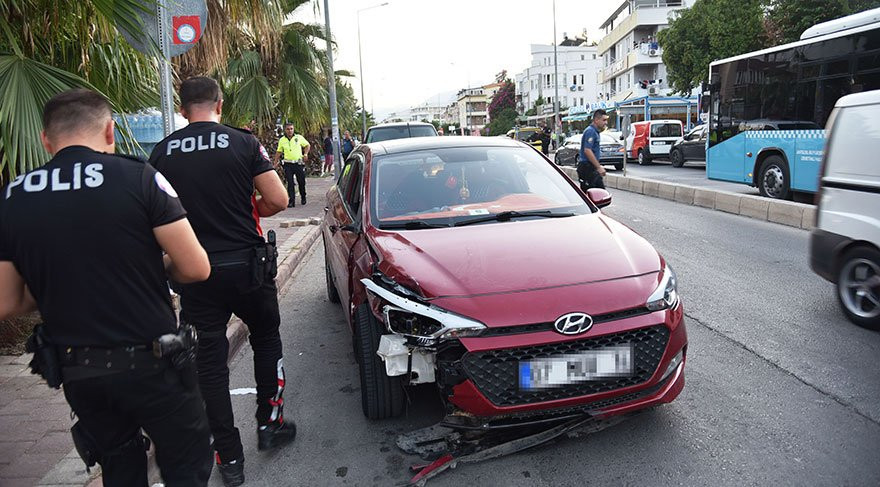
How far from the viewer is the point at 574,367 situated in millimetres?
3023

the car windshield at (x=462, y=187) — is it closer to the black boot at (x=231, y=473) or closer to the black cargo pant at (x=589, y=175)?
the black boot at (x=231, y=473)

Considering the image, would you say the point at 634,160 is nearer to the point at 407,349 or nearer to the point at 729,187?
the point at 729,187

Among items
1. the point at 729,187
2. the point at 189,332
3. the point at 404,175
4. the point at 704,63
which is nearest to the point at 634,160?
the point at 704,63

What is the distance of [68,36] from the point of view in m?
4.80

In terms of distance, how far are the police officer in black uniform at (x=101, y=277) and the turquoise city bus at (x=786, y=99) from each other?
394 inches

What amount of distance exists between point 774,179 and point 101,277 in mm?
12851

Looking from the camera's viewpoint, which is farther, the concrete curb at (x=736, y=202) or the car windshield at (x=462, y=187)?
the concrete curb at (x=736, y=202)

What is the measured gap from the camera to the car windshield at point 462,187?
4191 mm

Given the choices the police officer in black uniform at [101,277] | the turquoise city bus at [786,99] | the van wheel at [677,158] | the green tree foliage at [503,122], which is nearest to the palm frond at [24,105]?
the police officer in black uniform at [101,277]

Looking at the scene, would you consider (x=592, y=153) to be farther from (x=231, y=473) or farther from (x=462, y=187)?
(x=231, y=473)

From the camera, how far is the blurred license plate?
300cm

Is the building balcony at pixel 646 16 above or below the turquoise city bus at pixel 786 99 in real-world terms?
above

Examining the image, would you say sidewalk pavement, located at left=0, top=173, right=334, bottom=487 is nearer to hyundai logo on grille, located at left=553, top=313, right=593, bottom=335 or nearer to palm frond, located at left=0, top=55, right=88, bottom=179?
palm frond, located at left=0, top=55, right=88, bottom=179

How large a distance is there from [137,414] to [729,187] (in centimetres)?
1599
